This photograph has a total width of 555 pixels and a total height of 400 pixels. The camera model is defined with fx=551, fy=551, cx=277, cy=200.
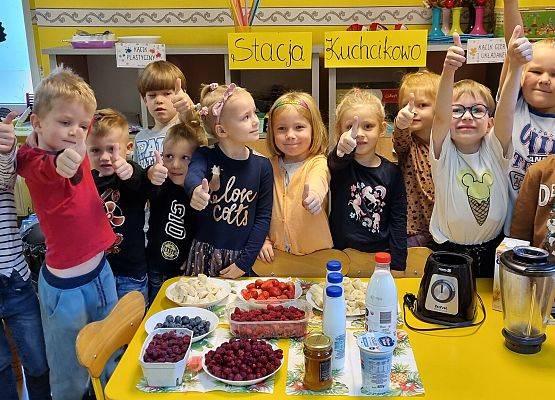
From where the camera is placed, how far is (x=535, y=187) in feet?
5.19

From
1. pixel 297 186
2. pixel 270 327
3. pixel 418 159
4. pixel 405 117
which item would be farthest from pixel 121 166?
pixel 418 159

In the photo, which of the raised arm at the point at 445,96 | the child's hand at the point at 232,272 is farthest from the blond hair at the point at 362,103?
the child's hand at the point at 232,272

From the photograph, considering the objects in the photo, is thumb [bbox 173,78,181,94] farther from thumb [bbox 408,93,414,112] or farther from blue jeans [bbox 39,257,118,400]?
thumb [bbox 408,93,414,112]

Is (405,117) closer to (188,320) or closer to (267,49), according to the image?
(267,49)

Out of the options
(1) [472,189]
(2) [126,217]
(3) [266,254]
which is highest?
(1) [472,189]

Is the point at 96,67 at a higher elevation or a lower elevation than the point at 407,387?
higher

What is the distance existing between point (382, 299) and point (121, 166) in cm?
87

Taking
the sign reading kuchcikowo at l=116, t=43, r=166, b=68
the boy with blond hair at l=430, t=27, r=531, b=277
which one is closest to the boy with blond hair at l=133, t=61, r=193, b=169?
the sign reading kuchcikowo at l=116, t=43, r=166, b=68

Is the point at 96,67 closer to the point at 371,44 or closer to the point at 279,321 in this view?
the point at 371,44

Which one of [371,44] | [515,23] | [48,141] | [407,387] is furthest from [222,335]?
[515,23]

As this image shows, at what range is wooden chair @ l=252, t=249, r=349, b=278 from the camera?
5.76 ft

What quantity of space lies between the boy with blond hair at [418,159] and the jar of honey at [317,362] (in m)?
0.83

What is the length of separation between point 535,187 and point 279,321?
836 mm

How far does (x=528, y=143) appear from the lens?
Answer: 175 centimetres
